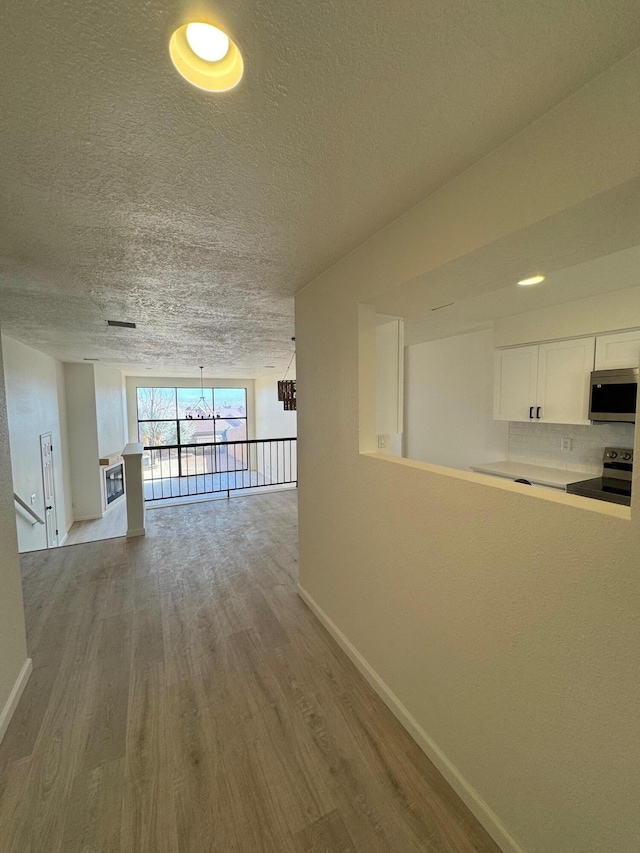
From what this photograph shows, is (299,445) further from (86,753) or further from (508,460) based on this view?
(508,460)

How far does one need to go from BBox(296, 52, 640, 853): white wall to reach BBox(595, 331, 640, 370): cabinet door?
218 centimetres

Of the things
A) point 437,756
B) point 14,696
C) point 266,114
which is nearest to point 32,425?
point 14,696

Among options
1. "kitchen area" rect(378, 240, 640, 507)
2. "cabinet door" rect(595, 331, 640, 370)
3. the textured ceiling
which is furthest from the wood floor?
"cabinet door" rect(595, 331, 640, 370)

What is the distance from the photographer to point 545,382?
3150mm

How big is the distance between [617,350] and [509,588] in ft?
8.49

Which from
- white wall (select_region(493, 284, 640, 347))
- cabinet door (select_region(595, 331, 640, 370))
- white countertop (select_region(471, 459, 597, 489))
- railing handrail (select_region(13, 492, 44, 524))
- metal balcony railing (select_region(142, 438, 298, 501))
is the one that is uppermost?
white wall (select_region(493, 284, 640, 347))

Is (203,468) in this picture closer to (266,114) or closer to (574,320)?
(574,320)

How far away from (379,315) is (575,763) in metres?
2.14

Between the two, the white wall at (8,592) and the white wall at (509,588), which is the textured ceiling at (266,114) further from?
Answer: the white wall at (8,592)

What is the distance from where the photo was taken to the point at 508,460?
371cm

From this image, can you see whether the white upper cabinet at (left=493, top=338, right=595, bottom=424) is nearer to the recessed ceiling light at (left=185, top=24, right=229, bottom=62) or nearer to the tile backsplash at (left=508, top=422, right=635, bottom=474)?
the tile backsplash at (left=508, top=422, right=635, bottom=474)

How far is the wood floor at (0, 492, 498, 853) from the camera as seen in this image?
127 cm

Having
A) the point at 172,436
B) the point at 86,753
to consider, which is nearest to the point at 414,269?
the point at 86,753

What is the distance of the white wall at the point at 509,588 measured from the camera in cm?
92
